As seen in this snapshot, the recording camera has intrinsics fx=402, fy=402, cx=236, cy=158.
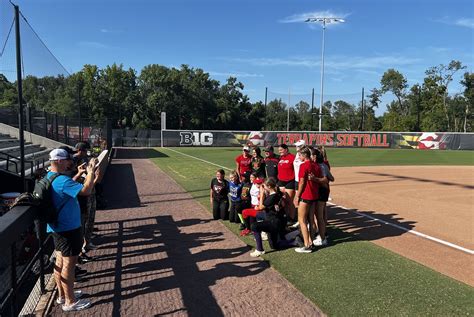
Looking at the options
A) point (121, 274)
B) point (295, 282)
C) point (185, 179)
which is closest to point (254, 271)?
point (295, 282)

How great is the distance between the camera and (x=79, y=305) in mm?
4645

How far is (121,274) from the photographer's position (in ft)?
19.1

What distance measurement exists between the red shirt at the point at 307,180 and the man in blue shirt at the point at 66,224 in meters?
3.57

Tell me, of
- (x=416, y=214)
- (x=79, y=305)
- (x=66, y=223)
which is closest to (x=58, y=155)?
(x=66, y=223)

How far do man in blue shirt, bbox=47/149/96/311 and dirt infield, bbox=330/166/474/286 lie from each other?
17.1ft

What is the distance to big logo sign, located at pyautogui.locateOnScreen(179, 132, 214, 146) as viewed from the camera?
4953cm

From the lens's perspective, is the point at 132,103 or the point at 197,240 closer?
the point at 197,240

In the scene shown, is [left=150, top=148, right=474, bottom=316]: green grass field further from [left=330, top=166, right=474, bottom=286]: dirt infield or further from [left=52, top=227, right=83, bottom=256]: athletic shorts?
[left=52, top=227, right=83, bottom=256]: athletic shorts

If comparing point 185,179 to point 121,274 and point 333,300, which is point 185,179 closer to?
point 121,274

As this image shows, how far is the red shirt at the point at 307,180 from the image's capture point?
6.88 m

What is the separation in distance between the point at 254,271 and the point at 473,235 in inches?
203

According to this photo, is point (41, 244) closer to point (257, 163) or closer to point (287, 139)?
point (257, 163)

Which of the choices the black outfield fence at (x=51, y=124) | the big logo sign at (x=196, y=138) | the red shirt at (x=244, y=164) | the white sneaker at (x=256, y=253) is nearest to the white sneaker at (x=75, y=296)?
the white sneaker at (x=256, y=253)

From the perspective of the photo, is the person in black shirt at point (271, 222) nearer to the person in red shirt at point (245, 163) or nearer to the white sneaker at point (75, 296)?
the person in red shirt at point (245, 163)
